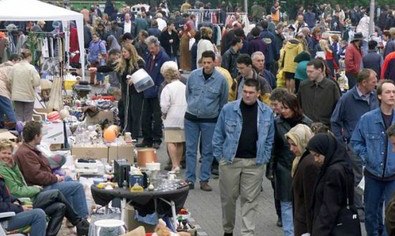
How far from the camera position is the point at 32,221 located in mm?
8523

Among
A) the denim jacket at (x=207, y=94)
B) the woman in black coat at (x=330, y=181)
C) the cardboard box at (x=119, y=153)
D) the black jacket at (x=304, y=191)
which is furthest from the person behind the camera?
the cardboard box at (x=119, y=153)

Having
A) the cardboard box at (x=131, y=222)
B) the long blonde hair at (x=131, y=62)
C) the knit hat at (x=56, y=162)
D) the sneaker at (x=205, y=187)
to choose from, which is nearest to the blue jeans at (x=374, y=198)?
the cardboard box at (x=131, y=222)

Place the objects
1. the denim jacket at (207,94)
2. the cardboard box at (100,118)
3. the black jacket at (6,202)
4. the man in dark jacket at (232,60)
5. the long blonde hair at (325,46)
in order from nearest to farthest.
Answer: the black jacket at (6,202)
the denim jacket at (207,94)
the man in dark jacket at (232,60)
the cardboard box at (100,118)
the long blonde hair at (325,46)

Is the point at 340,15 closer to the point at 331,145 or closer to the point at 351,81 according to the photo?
the point at 351,81

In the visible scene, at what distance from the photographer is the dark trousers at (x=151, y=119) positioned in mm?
14484

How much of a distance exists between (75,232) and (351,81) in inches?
380

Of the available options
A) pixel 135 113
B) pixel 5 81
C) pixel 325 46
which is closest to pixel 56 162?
pixel 135 113

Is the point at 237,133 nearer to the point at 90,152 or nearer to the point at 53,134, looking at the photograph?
the point at 90,152

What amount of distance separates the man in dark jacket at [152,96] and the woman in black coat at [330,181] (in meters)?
7.35

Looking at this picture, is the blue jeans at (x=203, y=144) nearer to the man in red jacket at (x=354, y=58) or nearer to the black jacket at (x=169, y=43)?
the man in red jacket at (x=354, y=58)

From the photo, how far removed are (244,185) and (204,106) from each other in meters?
2.60

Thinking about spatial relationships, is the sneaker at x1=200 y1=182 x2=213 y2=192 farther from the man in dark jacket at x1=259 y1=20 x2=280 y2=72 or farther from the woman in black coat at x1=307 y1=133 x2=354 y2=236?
the man in dark jacket at x1=259 y1=20 x2=280 y2=72

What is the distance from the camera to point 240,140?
9.07 metres

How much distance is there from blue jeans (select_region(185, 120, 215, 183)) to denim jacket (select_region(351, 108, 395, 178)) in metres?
3.02
